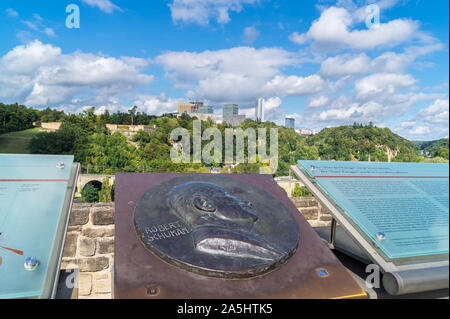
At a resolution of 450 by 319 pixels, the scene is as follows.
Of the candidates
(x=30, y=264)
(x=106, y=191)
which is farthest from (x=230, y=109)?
(x=30, y=264)

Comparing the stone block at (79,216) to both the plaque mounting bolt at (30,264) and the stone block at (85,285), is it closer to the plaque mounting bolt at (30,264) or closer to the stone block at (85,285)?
the stone block at (85,285)

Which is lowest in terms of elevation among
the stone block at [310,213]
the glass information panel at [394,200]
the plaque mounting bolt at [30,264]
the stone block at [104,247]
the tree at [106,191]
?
the tree at [106,191]

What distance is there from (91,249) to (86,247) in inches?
2.1

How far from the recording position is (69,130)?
45.6 meters

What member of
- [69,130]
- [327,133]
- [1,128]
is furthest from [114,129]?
[327,133]

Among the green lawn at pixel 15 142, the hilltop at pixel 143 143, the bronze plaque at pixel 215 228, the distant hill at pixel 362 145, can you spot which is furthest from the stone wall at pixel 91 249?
the distant hill at pixel 362 145

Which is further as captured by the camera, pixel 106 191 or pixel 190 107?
pixel 190 107

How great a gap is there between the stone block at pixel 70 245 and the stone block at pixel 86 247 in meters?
0.06

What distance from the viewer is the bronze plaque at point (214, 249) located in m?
1.79

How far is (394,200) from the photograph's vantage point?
2.46 m

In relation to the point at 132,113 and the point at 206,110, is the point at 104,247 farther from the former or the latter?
the point at 206,110

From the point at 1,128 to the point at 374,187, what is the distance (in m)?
54.5

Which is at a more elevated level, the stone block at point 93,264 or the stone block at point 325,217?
the stone block at point 325,217
